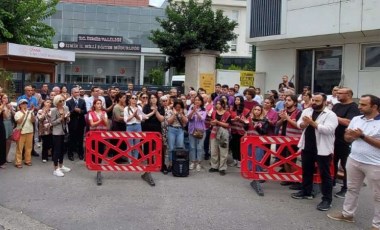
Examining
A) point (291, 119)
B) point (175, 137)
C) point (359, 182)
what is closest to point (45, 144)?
point (175, 137)

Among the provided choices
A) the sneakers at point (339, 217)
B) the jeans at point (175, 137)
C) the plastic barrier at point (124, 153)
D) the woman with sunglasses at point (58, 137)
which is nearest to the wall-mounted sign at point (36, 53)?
the woman with sunglasses at point (58, 137)

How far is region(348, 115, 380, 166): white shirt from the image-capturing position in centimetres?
601

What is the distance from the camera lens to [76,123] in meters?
11.4

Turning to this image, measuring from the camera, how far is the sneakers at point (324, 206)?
711cm

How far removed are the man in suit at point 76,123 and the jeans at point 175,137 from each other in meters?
2.76

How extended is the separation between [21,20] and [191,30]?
11.4m

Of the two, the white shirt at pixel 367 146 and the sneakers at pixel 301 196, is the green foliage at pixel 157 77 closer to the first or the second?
the sneakers at pixel 301 196

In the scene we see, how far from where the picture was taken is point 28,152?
1041 cm

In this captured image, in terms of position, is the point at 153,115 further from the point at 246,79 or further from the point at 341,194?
the point at 246,79

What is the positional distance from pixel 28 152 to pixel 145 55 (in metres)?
47.0

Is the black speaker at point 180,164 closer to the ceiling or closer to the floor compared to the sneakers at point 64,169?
closer to the ceiling

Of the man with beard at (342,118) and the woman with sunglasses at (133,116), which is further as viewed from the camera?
the woman with sunglasses at (133,116)

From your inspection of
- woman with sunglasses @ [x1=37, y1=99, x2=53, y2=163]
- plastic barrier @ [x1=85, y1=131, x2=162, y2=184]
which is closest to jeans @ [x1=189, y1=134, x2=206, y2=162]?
plastic barrier @ [x1=85, y1=131, x2=162, y2=184]

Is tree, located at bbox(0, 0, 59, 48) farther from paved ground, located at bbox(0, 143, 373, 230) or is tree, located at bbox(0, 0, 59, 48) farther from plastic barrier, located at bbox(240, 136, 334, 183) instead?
plastic barrier, located at bbox(240, 136, 334, 183)
